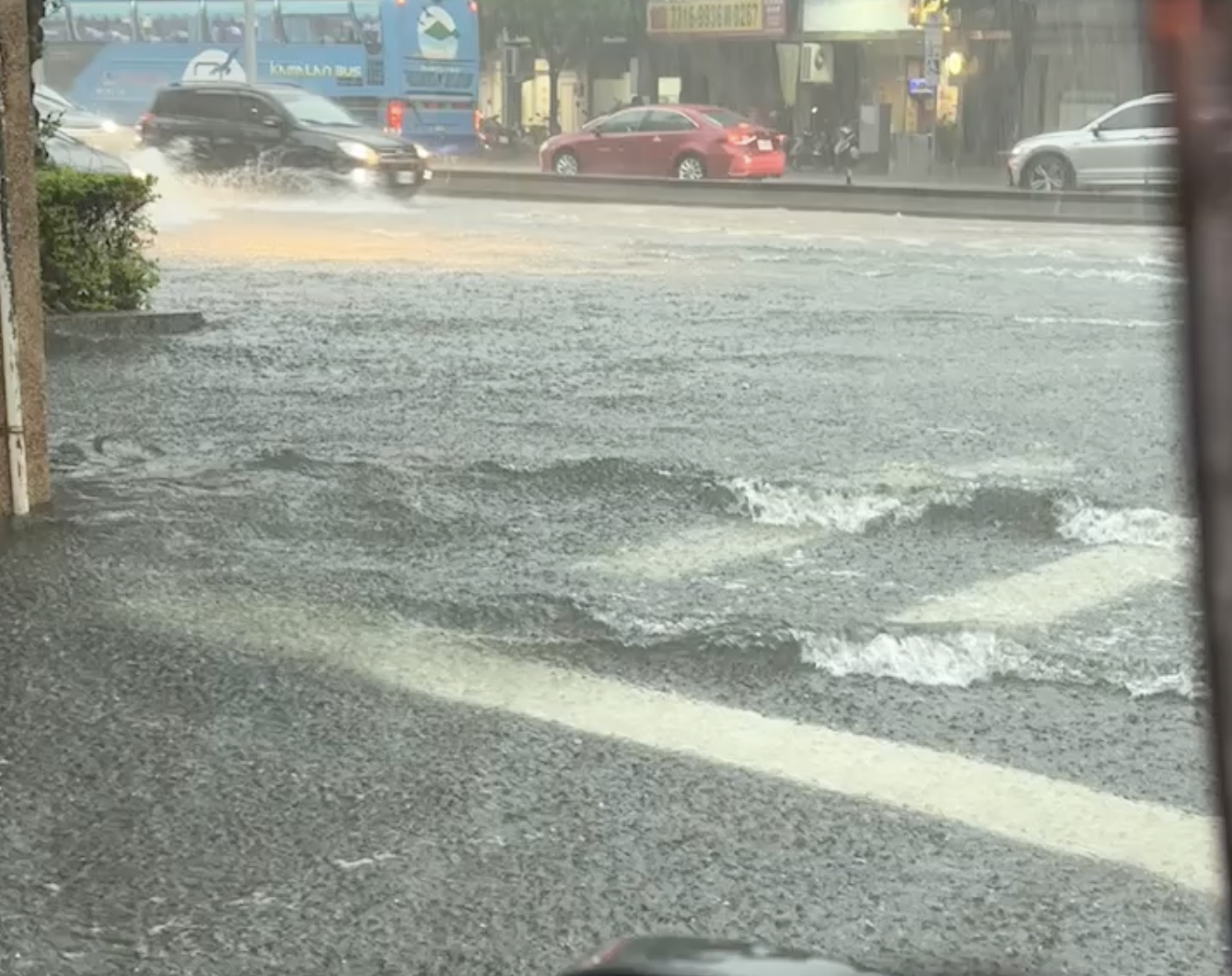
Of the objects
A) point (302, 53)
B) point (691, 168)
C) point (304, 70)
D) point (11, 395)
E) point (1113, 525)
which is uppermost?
point (302, 53)

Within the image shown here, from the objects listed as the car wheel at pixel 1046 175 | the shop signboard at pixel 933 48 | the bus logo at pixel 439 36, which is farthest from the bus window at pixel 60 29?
the car wheel at pixel 1046 175

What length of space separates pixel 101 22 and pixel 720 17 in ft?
43.3

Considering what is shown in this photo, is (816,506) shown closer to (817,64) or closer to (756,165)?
(817,64)

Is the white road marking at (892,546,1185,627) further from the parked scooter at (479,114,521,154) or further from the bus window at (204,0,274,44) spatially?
the bus window at (204,0,274,44)

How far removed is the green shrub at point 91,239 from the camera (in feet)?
35.6

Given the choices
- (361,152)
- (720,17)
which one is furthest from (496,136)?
(720,17)

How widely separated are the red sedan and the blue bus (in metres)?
2.26

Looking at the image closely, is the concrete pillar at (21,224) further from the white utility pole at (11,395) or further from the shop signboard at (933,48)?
A: the shop signboard at (933,48)

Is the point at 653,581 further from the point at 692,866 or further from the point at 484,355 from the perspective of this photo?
the point at 484,355

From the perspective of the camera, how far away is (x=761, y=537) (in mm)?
6113

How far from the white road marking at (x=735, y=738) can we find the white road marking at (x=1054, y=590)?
1.07m

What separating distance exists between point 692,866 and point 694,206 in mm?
24273

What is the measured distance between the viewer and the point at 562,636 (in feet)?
16.3

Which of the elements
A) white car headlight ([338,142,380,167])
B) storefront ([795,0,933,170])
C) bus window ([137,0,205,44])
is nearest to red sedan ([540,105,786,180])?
storefront ([795,0,933,170])
